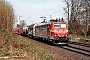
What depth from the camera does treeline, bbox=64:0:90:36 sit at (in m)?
46.0

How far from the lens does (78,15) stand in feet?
170

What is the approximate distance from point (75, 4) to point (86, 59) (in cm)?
3949

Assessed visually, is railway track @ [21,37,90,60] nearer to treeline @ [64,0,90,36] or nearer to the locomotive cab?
the locomotive cab

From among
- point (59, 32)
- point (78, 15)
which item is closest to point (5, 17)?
point (59, 32)

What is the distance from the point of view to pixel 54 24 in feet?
93.6

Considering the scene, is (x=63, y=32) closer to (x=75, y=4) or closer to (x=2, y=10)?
(x=2, y=10)

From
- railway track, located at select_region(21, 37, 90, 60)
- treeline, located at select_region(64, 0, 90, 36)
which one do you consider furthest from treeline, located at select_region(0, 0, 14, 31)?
treeline, located at select_region(64, 0, 90, 36)

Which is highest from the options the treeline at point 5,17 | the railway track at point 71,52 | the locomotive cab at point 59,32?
the treeline at point 5,17

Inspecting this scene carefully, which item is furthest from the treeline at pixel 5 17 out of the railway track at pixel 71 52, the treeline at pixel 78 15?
the treeline at pixel 78 15

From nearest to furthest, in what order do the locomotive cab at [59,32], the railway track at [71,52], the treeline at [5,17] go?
1. the railway track at [71,52]
2. the treeline at [5,17]
3. the locomotive cab at [59,32]

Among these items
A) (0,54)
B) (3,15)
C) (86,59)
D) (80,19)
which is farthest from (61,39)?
(80,19)

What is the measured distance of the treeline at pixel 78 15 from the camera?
46000 millimetres

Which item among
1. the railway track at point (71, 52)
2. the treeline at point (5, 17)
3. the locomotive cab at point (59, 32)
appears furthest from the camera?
the locomotive cab at point (59, 32)

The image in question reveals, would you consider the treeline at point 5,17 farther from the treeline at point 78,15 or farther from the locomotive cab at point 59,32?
the treeline at point 78,15
